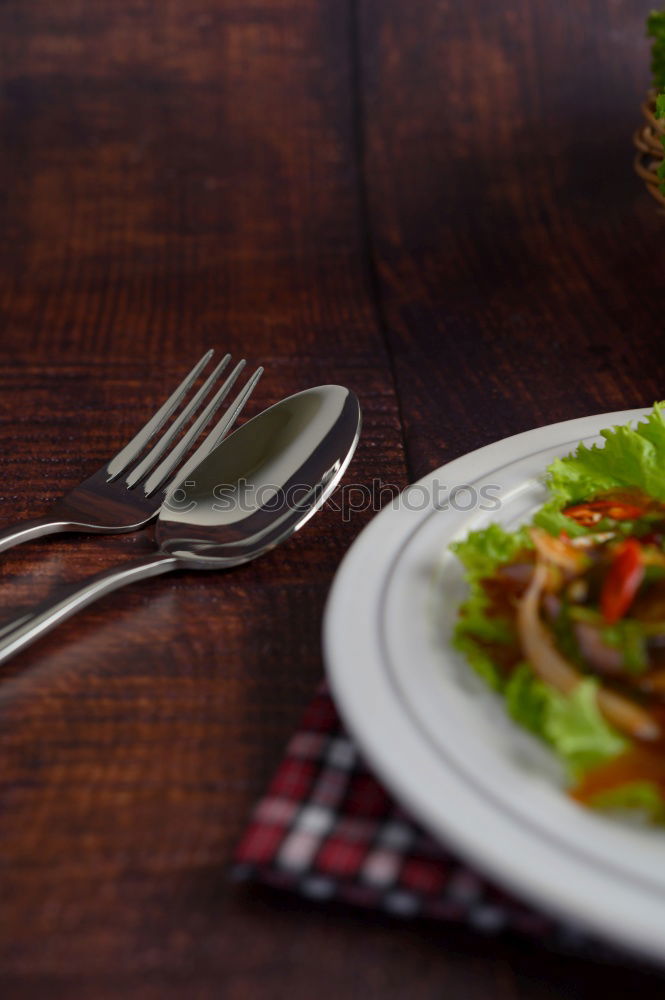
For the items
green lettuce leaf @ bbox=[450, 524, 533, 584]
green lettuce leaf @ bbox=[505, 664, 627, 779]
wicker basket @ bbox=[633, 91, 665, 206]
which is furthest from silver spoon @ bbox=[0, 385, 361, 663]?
wicker basket @ bbox=[633, 91, 665, 206]

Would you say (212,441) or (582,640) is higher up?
(582,640)

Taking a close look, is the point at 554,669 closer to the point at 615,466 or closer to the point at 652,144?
the point at 615,466

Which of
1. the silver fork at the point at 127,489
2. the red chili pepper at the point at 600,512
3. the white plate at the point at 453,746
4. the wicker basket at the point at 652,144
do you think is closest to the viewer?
the white plate at the point at 453,746

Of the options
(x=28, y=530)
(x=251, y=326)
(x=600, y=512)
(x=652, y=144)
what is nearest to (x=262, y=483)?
(x=28, y=530)

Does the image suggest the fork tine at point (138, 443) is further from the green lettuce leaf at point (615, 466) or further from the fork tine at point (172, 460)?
the green lettuce leaf at point (615, 466)

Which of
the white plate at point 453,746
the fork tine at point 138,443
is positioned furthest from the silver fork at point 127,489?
the white plate at point 453,746
